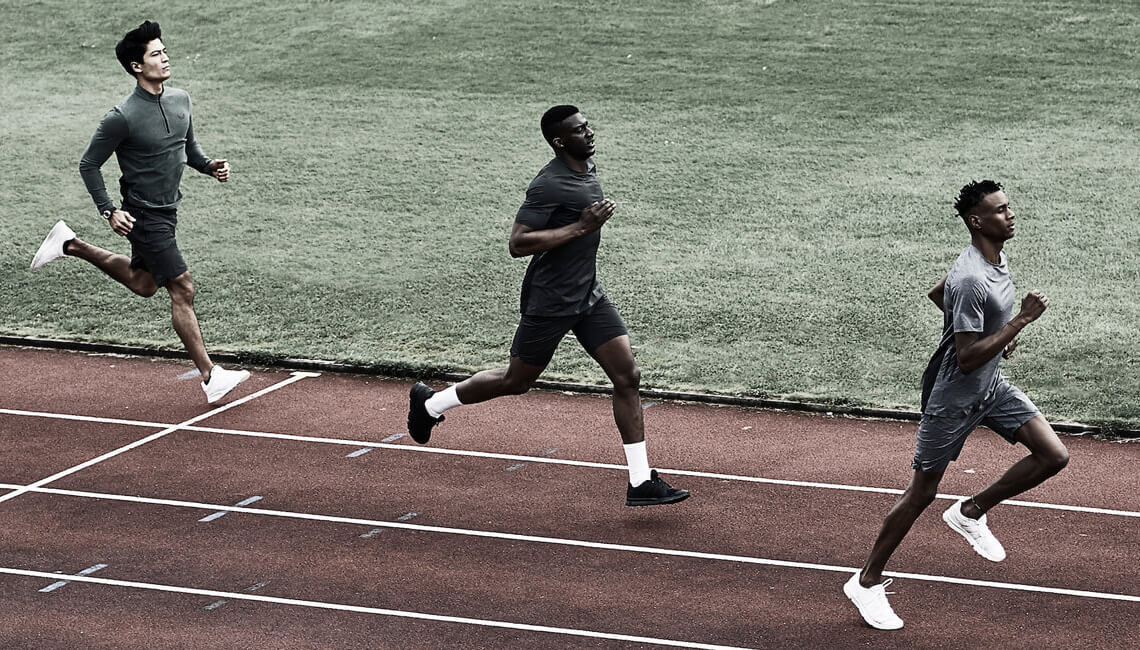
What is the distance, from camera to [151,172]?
1007 cm

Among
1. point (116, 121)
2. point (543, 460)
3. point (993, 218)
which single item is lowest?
point (543, 460)

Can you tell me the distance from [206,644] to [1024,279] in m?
8.65

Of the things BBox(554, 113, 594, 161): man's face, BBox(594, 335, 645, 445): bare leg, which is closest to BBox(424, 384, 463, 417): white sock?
BBox(594, 335, 645, 445): bare leg

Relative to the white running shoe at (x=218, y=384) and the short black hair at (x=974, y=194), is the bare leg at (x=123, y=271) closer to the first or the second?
the white running shoe at (x=218, y=384)

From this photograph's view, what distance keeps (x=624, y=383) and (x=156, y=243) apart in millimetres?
3685

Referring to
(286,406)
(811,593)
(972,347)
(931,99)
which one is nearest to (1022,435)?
(972,347)

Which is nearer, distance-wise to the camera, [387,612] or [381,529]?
[387,612]

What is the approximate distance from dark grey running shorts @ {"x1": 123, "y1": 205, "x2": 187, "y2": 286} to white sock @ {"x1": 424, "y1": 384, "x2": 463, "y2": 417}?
231cm

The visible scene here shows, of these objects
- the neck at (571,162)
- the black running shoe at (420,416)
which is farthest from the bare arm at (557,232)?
the black running shoe at (420,416)

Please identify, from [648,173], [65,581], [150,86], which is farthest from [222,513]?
[648,173]

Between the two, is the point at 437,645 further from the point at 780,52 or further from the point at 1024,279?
the point at 780,52

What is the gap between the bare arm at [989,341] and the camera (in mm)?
6391

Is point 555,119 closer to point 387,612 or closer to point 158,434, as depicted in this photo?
point 387,612

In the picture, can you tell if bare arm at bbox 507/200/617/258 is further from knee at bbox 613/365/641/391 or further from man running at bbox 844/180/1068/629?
man running at bbox 844/180/1068/629
